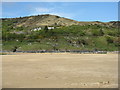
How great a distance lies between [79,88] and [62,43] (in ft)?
206

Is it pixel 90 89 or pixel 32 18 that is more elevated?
pixel 32 18

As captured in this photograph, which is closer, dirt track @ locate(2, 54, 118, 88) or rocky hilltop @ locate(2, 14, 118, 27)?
dirt track @ locate(2, 54, 118, 88)

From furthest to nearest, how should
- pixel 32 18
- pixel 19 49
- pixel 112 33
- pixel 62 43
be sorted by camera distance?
pixel 32 18, pixel 112 33, pixel 62 43, pixel 19 49

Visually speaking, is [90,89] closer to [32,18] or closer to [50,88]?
[50,88]

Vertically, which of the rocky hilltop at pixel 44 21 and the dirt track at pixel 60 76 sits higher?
the rocky hilltop at pixel 44 21

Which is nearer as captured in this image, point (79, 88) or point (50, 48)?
point (79, 88)

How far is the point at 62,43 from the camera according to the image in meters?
73.2

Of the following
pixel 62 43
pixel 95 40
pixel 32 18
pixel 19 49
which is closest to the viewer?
pixel 19 49

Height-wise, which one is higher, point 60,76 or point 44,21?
point 44,21

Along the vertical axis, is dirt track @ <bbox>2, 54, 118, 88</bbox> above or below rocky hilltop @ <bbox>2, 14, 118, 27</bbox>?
below

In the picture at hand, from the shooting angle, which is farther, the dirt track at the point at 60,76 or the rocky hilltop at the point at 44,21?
the rocky hilltop at the point at 44,21

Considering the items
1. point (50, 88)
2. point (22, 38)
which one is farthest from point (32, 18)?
point (50, 88)

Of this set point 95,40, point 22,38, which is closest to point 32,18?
point 22,38

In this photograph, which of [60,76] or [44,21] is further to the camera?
[44,21]
